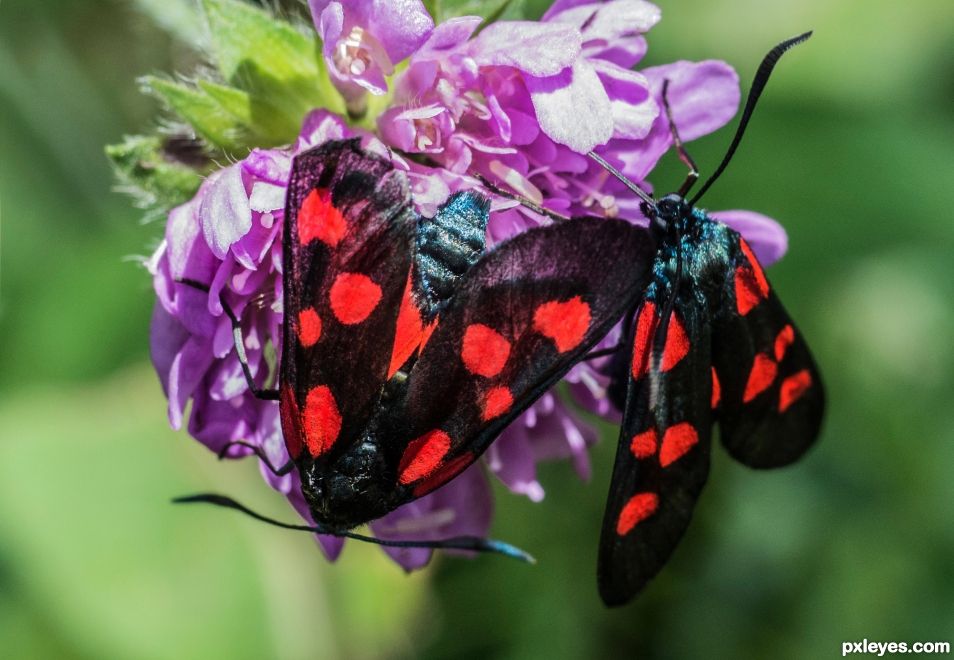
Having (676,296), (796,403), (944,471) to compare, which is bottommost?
(944,471)

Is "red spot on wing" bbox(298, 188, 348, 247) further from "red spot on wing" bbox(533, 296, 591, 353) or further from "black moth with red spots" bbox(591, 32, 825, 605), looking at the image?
"black moth with red spots" bbox(591, 32, 825, 605)

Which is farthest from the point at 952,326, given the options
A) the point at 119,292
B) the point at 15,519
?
the point at 15,519

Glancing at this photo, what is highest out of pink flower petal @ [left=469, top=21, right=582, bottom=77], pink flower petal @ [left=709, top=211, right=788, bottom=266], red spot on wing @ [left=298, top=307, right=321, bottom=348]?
pink flower petal @ [left=469, top=21, right=582, bottom=77]

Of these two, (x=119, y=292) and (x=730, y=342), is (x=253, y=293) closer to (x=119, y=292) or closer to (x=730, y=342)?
(x=730, y=342)

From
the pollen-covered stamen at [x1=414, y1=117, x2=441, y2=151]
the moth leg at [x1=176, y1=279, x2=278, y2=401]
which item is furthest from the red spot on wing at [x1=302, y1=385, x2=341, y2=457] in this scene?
the pollen-covered stamen at [x1=414, y1=117, x2=441, y2=151]

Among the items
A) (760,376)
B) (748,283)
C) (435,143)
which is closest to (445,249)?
(435,143)

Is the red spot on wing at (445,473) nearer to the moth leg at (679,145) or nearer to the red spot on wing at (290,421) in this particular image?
the red spot on wing at (290,421)
